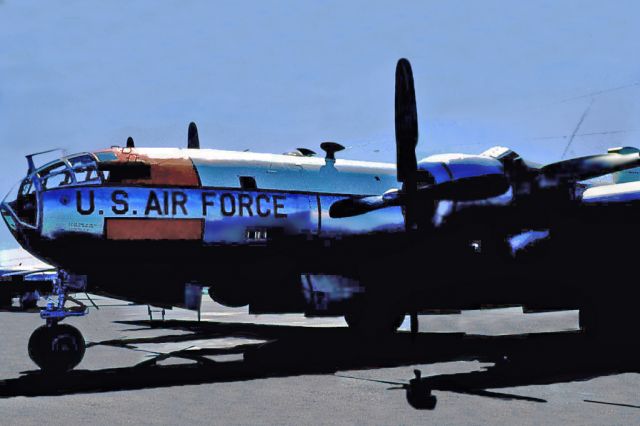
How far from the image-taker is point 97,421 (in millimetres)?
9750

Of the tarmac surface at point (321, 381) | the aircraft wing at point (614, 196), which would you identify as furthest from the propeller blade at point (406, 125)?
the aircraft wing at point (614, 196)

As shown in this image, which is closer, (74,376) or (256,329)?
(74,376)

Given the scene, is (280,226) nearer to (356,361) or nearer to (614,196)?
(356,361)

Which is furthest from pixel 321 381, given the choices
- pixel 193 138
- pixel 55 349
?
pixel 193 138

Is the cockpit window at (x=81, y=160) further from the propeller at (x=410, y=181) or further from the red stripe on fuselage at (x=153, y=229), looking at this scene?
the propeller at (x=410, y=181)

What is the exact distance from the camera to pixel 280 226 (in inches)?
661

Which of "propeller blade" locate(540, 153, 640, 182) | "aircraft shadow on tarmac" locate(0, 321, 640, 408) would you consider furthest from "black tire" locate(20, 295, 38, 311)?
"propeller blade" locate(540, 153, 640, 182)

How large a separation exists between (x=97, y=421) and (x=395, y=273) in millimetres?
8850

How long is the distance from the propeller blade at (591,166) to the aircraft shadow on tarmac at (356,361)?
3.97 m

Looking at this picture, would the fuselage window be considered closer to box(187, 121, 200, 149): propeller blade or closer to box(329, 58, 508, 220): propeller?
box(329, 58, 508, 220): propeller

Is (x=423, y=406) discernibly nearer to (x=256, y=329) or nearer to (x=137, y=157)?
(x=137, y=157)

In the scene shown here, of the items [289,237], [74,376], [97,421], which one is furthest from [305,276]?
[97,421]

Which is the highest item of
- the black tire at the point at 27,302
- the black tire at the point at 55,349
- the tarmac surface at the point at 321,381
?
the black tire at the point at 27,302

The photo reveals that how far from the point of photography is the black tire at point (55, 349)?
1417 centimetres
